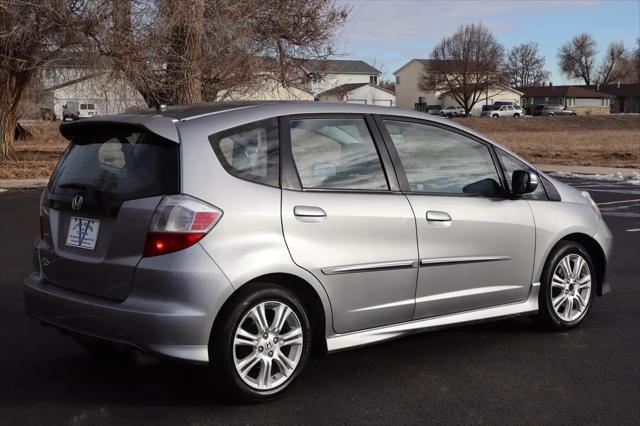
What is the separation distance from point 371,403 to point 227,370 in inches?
32.9

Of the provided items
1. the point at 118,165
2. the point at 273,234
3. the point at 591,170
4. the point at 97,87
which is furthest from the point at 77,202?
the point at 591,170

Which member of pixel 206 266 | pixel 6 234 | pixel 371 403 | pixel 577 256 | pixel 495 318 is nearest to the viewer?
pixel 206 266

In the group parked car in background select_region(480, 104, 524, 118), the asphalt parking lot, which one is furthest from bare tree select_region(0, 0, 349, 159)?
parked car in background select_region(480, 104, 524, 118)

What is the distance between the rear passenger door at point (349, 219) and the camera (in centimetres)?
425

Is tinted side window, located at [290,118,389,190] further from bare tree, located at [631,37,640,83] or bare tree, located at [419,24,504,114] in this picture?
bare tree, located at [631,37,640,83]

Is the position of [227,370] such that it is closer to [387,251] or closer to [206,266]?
[206,266]

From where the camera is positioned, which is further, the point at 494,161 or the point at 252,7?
the point at 252,7

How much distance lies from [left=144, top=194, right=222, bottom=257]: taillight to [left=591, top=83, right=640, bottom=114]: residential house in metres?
123

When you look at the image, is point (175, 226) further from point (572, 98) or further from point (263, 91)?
point (572, 98)

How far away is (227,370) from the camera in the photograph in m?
4.00

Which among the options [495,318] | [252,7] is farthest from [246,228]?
[252,7]

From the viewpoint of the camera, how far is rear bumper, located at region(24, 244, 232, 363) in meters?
3.83

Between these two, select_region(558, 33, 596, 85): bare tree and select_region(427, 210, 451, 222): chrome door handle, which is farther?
select_region(558, 33, 596, 85): bare tree

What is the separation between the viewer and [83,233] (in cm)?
421
